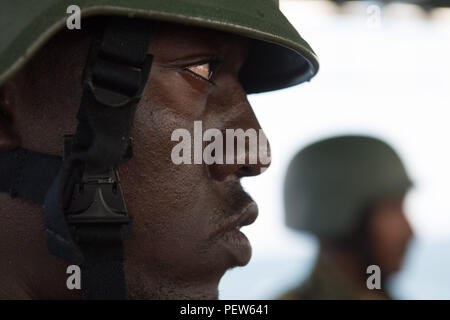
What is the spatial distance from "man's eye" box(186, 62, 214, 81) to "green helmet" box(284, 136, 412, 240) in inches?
104

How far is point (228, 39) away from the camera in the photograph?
190cm

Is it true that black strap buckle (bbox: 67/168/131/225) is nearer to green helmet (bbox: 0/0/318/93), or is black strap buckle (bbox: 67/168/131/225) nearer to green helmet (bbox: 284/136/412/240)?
green helmet (bbox: 0/0/318/93)

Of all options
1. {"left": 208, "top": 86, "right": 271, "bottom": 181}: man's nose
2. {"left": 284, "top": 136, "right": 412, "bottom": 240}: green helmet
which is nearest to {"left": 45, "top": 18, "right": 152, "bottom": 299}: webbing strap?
{"left": 208, "top": 86, "right": 271, "bottom": 181}: man's nose

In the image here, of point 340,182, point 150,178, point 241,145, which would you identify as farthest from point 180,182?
point 340,182

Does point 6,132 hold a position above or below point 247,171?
above

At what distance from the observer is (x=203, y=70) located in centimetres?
186

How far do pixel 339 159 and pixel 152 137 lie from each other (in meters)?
3.00

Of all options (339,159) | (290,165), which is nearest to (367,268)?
(339,159)

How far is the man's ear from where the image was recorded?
1.82 meters

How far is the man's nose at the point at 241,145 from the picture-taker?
72.4 inches

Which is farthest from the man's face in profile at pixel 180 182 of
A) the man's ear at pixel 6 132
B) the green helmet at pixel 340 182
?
the green helmet at pixel 340 182

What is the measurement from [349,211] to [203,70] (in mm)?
2745

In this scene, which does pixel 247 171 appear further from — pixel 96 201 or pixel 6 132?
pixel 6 132

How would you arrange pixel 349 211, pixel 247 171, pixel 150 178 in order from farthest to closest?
1. pixel 349 211
2. pixel 247 171
3. pixel 150 178
